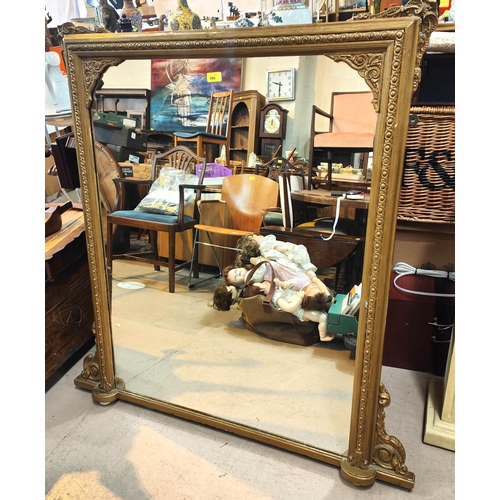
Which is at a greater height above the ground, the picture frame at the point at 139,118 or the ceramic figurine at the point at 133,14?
the ceramic figurine at the point at 133,14

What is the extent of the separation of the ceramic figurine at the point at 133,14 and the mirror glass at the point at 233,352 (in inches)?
5.8

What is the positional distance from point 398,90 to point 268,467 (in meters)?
1.28

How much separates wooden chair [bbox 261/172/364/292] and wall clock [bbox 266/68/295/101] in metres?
0.26

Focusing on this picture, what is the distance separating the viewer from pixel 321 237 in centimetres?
133

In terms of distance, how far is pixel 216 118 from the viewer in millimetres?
1428

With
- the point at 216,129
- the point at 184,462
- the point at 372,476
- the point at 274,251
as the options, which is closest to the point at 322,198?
the point at 274,251

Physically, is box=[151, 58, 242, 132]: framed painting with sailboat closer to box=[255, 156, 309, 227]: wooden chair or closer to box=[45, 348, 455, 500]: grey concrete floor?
box=[255, 156, 309, 227]: wooden chair

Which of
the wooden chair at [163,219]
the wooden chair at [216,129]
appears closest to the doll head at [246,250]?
the wooden chair at [163,219]

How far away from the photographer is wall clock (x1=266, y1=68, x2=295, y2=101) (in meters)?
1.25

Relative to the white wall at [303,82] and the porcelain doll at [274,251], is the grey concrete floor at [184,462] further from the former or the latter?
the white wall at [303,82]

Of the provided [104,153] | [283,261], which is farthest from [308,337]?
[104,153]

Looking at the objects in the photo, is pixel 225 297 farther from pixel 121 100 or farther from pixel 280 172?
pixel 121 100

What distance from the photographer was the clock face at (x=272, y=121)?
1.33 metres

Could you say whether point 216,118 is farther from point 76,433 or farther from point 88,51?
point 76,433
